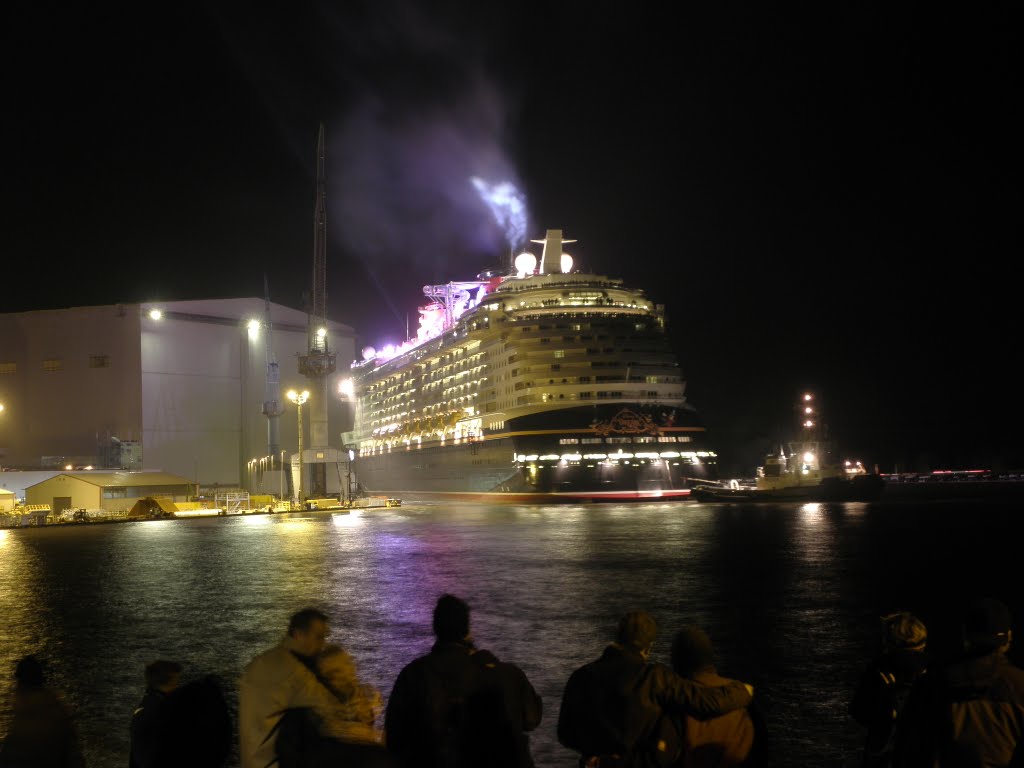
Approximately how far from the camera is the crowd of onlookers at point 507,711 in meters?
3.98

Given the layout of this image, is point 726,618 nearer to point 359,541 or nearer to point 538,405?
point 359,541

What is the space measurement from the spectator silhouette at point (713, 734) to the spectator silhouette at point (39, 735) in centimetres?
298

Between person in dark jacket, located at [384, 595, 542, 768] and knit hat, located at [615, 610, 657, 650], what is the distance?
23.9 inches

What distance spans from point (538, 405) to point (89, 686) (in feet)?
161

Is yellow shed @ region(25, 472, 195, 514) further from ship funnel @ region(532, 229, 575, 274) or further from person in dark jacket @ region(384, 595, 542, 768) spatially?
person in dark jacket @ region(384, 595, 542, 768)

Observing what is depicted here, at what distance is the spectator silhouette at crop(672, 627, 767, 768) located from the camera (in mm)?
4379

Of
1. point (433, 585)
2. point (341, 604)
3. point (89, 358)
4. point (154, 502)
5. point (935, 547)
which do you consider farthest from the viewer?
point (89, 358)

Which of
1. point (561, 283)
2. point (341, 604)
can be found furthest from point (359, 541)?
point (561, 283)

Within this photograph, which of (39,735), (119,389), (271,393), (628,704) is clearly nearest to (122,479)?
(119,389)

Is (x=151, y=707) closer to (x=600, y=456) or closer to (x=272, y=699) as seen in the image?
(x=272, y=699)

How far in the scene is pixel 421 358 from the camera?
8012 cm

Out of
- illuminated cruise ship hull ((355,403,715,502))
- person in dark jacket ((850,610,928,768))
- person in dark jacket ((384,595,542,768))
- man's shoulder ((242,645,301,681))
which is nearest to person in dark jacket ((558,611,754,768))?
person in dark jacket ((384,595,542,768))

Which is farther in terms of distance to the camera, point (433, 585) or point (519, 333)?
point (519, 333)

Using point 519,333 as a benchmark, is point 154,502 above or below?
below
